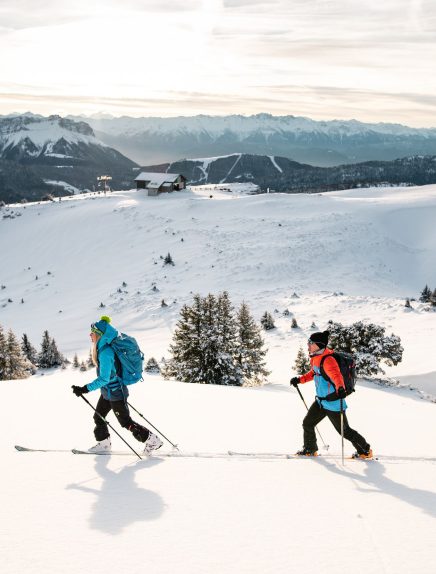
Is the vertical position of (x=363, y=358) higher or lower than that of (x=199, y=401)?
lower

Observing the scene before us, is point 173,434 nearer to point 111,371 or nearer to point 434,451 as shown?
point 111,371

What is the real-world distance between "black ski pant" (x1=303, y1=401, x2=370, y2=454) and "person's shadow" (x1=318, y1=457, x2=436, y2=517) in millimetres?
253

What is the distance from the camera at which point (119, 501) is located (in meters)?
5.03

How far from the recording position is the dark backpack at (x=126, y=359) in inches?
250

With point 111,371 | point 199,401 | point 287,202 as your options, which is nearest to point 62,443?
point 111,371

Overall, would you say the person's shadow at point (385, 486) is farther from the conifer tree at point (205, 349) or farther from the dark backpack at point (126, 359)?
the conifer tree at point (205, 349)

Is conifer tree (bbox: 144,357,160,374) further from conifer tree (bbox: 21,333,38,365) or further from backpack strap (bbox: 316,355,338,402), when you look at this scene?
backpack strap (bbox: 316,355,338,402)

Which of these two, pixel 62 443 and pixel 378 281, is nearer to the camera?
pixel 62 443

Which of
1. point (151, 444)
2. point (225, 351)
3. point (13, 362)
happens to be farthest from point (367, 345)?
point (13, 362)

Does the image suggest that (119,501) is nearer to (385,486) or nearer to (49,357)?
(385,486)

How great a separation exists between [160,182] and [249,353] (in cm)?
7748

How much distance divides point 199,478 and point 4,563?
248 centimetres

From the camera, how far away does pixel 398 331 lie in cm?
2998

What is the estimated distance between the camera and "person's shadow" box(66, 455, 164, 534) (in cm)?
456
